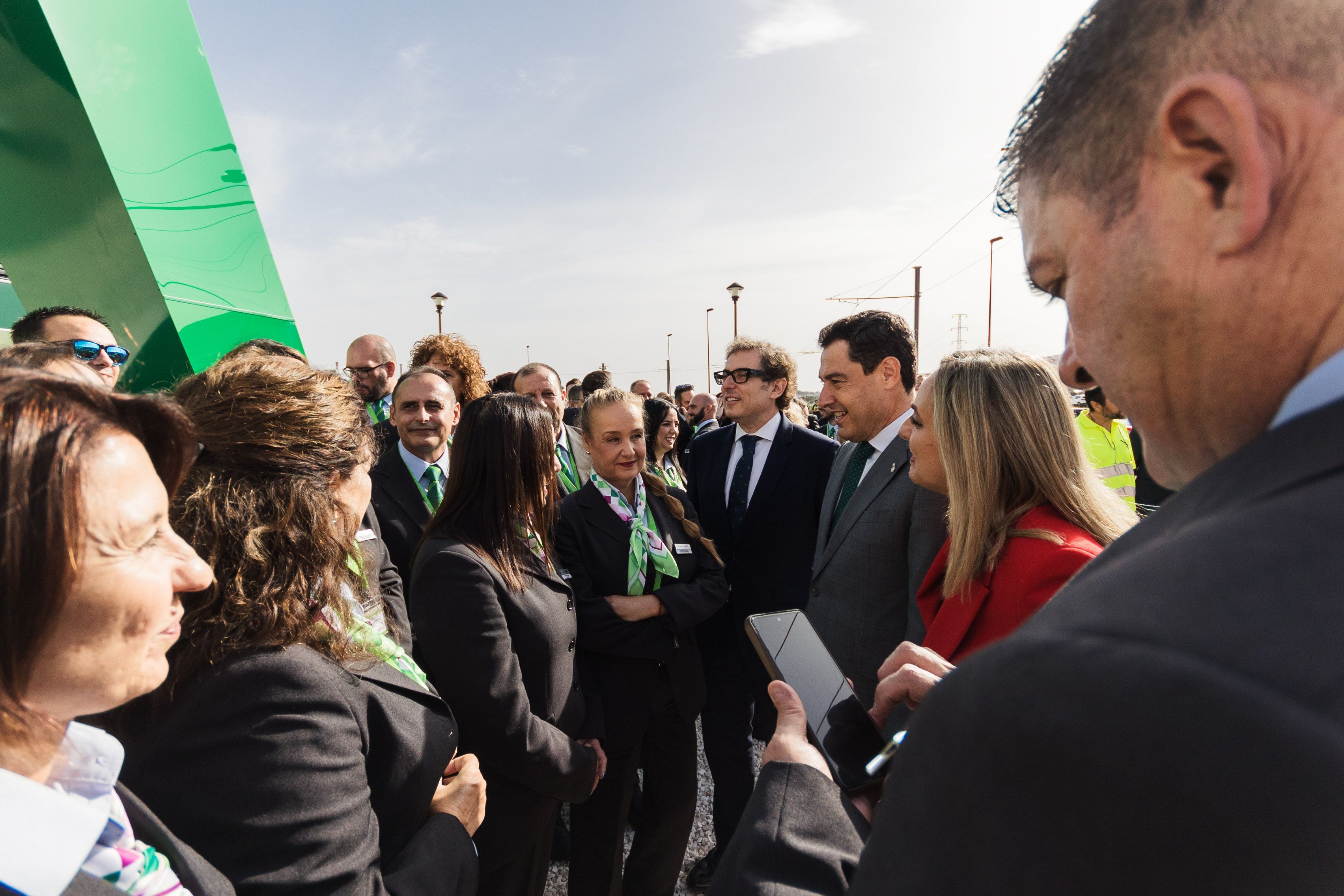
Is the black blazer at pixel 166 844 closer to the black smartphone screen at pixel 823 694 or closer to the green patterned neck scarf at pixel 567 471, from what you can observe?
the black smartphone screen at pixel 823 694

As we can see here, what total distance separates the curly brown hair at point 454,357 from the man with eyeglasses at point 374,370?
42 centimetres

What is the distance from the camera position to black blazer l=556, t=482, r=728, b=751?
3.01 metres

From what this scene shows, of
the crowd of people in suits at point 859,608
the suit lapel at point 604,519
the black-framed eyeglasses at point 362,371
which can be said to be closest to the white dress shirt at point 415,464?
the crowd of people in suits at point 859,608

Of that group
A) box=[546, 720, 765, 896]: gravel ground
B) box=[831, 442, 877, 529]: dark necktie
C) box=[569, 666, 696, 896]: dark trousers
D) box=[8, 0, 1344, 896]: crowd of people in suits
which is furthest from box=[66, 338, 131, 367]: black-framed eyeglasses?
box=[831, 442, 877, 529]: dark necktie

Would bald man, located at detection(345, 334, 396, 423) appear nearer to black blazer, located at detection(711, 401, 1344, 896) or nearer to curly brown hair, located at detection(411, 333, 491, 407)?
curly brown hair, located at detection(411, 333, 491, 407)

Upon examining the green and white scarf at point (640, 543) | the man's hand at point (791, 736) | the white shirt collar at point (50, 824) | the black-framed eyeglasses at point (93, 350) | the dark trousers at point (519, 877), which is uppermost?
the black-framed eyeglasses at point (93, 350)

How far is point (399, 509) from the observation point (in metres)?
3.86

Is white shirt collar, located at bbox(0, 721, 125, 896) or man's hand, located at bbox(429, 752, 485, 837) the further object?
man's hand, located at bbox(429, 752, 485, 837)

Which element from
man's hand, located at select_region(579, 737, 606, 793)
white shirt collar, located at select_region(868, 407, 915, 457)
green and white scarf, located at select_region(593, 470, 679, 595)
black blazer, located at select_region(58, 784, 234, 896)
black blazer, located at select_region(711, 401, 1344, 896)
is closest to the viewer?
black blazer, located at select_region(711, 401, 1344, 896)

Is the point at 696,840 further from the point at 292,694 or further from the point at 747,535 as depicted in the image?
the point at 292,694

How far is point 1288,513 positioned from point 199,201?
5.57m

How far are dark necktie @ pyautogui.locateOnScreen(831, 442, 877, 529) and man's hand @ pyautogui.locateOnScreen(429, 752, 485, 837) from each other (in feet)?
6.97

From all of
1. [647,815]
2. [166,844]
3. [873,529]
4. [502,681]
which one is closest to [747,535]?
[873,529]

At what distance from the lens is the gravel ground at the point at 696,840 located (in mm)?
3430
